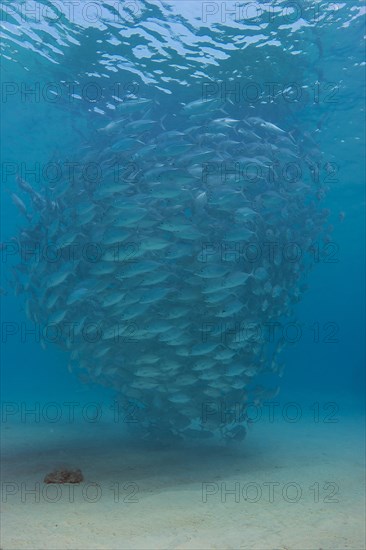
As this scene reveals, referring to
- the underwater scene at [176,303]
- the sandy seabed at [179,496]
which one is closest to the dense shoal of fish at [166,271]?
the underwater scene at [176,303]

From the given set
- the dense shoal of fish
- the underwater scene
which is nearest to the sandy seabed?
the underwater scene

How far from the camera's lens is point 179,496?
709 centimetres

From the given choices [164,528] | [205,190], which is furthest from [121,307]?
[164,528]

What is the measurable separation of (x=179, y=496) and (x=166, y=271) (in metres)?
3.54

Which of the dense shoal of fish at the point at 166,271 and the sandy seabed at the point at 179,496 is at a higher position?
the dense shoal of fish at the point at 166,271

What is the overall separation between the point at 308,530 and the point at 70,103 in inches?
628

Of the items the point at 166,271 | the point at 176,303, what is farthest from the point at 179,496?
the point at 166,271

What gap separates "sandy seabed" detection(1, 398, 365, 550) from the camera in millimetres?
5594

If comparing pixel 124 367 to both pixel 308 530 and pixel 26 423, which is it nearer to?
pixel 308 530

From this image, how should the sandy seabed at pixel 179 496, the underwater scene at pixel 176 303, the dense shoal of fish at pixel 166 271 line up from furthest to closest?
the dense shoal of fish at pixel 166 271 → the underwater scene at pixel 176 303 → the sandy seabed at pixel 179 496

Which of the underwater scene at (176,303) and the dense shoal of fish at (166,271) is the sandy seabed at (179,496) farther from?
the dense shoal of fish at (166,271)

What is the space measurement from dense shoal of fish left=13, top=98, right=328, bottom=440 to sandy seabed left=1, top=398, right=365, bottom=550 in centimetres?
97

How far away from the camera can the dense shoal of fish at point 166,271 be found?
8.25 m

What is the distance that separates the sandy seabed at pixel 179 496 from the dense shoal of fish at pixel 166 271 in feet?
3.18
